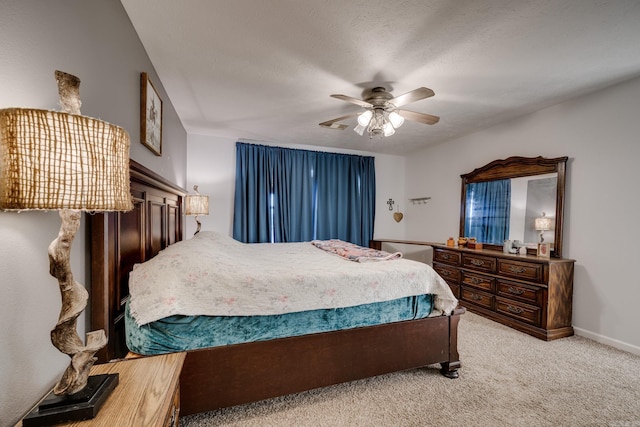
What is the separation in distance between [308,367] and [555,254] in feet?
9.86

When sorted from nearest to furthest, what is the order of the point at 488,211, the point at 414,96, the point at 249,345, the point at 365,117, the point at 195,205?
1. the point at 249,345
2. the point at 414,96
3. the point at 365,117
4. the point at 195,205
5. the point at 488,211

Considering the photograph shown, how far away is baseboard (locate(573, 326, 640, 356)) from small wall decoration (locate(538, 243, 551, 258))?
799 millimetres

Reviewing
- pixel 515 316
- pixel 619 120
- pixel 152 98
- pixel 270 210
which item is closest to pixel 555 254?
pixel 515 316

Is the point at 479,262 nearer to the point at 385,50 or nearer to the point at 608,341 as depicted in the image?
the point at 608,341

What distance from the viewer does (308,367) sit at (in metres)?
1.59

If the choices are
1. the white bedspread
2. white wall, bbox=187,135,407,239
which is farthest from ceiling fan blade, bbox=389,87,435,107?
white wall, bbox=187,135,407,239

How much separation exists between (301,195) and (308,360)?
3.25 meters

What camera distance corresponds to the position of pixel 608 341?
8.06 feet

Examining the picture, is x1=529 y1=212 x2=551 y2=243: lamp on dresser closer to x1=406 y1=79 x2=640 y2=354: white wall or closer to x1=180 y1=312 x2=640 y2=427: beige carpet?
x1=406 y1=79 x2=640 y2=354: white wall

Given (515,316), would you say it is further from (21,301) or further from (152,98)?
(152,98)

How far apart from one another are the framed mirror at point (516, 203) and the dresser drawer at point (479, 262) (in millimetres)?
444

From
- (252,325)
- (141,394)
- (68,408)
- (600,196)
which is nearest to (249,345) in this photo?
(252,325)

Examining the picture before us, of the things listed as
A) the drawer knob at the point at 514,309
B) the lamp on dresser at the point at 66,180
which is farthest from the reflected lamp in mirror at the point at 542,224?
the lamp on dresser at the point at 66,180

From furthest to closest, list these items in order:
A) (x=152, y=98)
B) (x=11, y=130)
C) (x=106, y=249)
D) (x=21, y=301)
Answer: (x=152, y=98) < (x=106, y=249) < (x=21, y=301) < (x=11, y=130)
